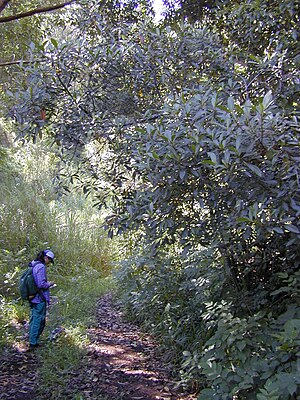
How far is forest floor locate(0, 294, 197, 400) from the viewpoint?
482cm

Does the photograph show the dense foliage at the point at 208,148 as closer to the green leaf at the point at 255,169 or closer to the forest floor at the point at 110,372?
the green leaf at the point at 255,169

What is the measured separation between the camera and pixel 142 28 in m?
4.50

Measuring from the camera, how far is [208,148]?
3039mm

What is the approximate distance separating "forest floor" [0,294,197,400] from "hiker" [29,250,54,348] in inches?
10.3

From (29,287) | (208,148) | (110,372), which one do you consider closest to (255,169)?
(208,148)

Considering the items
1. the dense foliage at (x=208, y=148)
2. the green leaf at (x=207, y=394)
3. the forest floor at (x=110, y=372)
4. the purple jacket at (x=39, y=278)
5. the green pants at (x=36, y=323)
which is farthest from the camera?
the purple jacket at (x=39, y=278)

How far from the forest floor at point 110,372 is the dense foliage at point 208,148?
41 centimetres

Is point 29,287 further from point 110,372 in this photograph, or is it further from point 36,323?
point 110,372

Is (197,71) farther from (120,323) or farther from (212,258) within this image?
(120,323)

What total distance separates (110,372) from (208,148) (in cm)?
362

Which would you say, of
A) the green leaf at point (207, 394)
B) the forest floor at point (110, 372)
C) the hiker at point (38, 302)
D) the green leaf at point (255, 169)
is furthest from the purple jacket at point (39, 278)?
the green leaf at point (255, 169)

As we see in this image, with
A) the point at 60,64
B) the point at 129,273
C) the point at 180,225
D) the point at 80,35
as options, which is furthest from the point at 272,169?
the point at 129,273

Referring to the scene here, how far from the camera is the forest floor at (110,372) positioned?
482cm

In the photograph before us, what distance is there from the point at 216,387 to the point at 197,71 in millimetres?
3089
